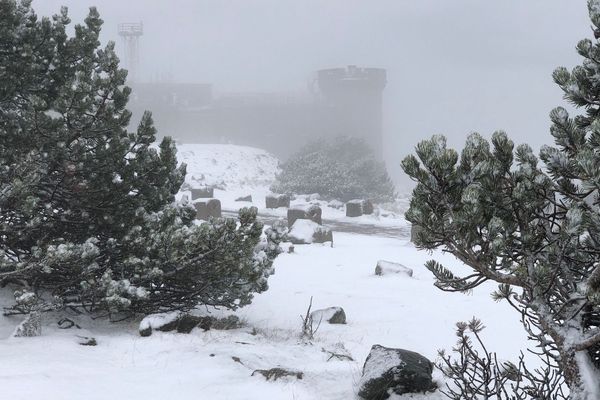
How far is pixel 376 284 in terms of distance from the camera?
1023 cm

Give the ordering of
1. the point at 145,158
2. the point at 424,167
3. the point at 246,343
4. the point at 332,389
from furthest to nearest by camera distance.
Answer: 1. the point at 145,158
2. the point at 246,343
3. the point at 332,389
4. the point at 424,167

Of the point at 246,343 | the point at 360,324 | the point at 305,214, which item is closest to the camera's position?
the point at 246,343

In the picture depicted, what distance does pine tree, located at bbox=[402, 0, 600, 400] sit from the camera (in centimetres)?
260

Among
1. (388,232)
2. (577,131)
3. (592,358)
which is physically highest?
(577,131)

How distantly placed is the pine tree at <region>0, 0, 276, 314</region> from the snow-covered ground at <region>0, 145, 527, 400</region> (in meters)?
0.58

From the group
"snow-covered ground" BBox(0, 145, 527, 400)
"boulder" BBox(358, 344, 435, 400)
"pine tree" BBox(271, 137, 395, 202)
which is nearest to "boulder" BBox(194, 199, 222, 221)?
"snow-covered ground" BBox(0, 145, 527, 400)

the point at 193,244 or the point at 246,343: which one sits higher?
the point at 193,244

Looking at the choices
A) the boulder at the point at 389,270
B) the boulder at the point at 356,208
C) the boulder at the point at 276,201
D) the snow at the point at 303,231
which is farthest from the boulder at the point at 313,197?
the boulder at the point at 389,270

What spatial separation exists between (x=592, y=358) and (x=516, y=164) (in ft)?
4.09

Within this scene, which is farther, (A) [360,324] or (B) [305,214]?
(B) [305,214]

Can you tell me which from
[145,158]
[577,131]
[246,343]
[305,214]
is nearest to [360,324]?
[246,343]

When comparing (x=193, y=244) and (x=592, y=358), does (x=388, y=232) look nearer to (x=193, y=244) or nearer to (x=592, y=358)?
(x=193, y=244)

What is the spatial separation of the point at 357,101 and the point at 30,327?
182 feet

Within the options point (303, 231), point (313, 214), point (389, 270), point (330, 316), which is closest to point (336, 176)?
point (313, 214)
